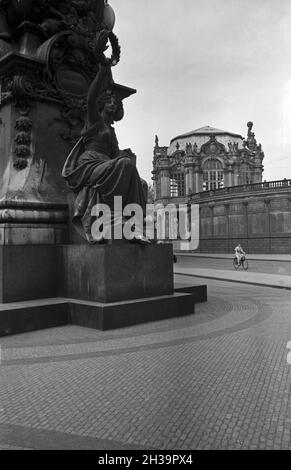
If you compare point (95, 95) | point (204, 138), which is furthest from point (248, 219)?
point (95, 95)

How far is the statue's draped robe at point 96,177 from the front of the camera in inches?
294

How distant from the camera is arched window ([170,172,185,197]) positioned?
82188 mm

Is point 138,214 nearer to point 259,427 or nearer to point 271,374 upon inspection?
point 271,374

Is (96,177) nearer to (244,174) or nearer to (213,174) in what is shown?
(213,174)

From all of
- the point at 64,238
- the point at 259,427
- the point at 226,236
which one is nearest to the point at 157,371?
the point at 259,427

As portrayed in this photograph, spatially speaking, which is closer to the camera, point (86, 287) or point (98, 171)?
point (86, 287)

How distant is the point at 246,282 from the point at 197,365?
10.3 metres

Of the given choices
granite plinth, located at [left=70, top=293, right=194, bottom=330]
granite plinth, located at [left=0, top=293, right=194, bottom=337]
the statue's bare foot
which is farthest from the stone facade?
granite plinth, located at [left=0, top=293, right=194, bottom=337]

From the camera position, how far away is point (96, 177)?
750cm

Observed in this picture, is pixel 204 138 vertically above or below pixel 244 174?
above

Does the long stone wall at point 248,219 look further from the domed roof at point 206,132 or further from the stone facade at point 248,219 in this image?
the domed roof at point 206,132

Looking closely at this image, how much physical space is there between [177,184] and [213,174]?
7.81m

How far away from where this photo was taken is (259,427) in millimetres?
3141

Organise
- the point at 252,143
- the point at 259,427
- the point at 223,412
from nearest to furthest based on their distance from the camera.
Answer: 1. the point at 259,427
2. the point at 223,412
3. the point at 252,143
